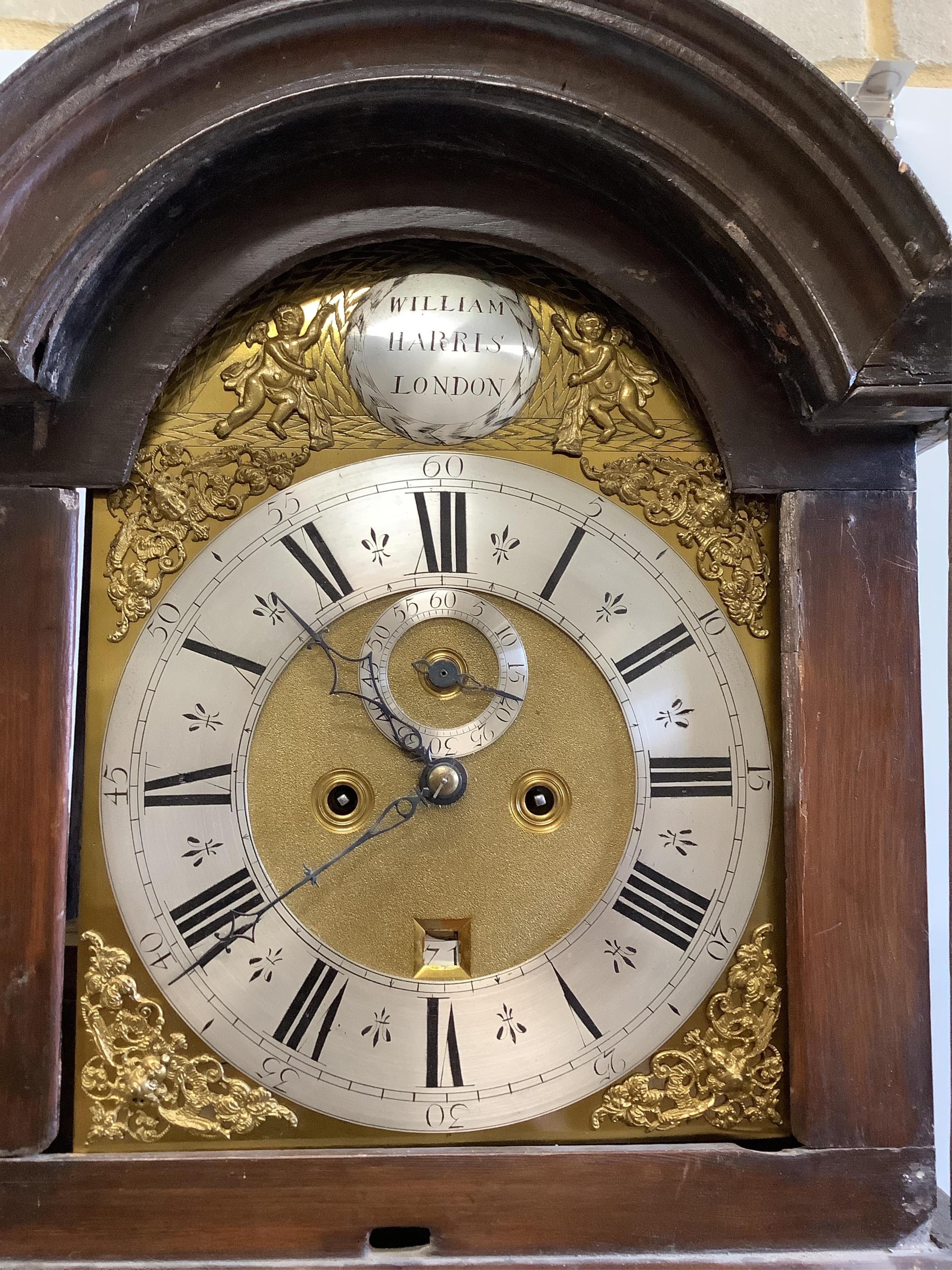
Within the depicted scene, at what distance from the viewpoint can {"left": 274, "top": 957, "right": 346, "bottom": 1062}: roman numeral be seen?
1192mm

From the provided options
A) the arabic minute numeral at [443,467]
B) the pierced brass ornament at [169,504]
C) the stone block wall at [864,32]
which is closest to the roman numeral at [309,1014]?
the pierced brass ornament at [169,504]

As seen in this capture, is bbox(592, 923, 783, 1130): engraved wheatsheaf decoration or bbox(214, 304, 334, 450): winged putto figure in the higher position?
bbox(214, 304, 334, 450): winged putto figure

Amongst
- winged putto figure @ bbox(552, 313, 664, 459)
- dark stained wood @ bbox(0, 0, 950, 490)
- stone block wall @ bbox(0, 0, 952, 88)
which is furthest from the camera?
stone block wall @ bbox(0, 0, 952, 88)

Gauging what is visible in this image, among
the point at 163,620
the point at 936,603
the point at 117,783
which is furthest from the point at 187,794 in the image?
the point at 936,603

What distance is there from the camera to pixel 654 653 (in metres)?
1.26

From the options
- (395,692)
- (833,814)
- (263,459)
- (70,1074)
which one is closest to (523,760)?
(395,692)

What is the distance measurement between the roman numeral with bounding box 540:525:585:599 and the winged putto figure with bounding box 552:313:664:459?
94mm

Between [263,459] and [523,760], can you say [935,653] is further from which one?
[263,459]

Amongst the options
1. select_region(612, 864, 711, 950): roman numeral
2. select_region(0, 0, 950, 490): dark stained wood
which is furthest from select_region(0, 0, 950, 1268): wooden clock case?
select_region(612, 864, 711, 950): roman numeral

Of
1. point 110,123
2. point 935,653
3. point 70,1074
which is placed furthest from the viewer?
point 935,653

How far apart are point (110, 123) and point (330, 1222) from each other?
45.3 inches

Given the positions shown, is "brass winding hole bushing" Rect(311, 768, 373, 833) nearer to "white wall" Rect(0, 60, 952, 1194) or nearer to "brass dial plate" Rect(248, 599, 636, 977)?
"brass dial plate" Rect(248, 599, 636, 977)

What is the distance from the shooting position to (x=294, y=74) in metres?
1.09

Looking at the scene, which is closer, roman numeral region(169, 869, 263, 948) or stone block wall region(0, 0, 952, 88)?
roman numeral region(169, 869, 263, 948)
